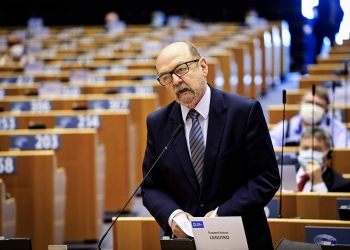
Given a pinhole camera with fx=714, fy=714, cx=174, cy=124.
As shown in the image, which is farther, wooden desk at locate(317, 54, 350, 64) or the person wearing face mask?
wooden desk at locate(317, 54, 350, 64)

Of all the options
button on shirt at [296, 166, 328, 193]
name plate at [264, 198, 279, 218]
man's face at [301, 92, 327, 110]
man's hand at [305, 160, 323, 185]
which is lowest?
name plate at [264, 198, 279, 218]

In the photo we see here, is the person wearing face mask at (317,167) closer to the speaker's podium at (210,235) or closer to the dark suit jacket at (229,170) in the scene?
the dark suit jacket at (229,170)

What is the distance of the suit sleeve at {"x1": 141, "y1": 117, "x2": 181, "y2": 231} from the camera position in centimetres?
292

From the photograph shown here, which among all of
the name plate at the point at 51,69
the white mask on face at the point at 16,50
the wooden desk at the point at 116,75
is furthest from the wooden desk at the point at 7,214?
the white mask on face at the point at 16,50

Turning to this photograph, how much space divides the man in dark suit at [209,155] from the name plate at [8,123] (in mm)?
4211

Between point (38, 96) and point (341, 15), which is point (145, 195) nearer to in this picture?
point (38, 96)

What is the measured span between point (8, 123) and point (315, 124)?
2969 mm

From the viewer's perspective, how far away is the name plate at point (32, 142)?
5.95m

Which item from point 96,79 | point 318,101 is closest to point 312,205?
point 318,101

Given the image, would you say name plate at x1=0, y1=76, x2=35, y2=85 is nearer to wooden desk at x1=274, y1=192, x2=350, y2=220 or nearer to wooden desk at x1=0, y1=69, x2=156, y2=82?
wooden desk at x1=0, y1=69, x2=156, y2=82

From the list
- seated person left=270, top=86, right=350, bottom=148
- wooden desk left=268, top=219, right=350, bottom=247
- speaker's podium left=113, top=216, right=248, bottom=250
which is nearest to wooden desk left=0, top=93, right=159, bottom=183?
seated person left=270, top=86, right=350, bottom=148

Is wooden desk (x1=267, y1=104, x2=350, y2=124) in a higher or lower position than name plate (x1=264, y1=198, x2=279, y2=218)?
higher

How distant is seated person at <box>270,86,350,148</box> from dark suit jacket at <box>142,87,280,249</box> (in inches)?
113

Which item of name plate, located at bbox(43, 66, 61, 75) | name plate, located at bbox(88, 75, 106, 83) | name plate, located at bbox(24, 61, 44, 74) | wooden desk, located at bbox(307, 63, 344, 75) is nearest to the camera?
wooden desk, located at bbox(307, 63, 344, 75)
